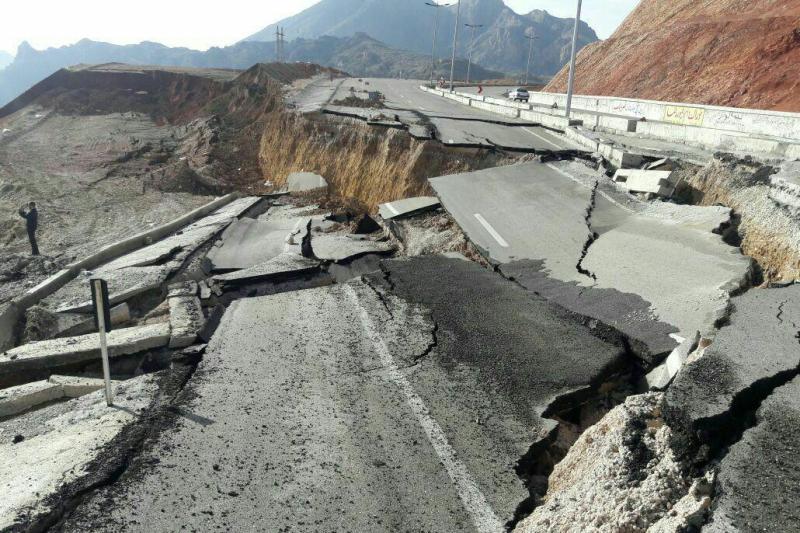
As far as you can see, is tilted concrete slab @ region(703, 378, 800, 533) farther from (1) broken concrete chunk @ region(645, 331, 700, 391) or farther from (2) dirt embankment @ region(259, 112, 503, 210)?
(2) dirt embankment @ region(259, 112, 503, 210)

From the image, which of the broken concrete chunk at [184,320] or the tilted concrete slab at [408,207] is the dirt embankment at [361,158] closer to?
the tilted concrete slab at [408,207]

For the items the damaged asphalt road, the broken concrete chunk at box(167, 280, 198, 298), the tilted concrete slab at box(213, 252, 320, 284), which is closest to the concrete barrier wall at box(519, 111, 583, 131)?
the tilted concrete slab at box(213, 252, 320, 284)

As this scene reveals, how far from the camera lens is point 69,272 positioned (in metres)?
11.9

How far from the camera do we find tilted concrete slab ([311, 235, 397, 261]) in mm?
10414

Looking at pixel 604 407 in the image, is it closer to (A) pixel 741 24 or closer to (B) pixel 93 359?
(B) pixel 93 359

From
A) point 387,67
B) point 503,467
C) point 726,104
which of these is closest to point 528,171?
point 503,467

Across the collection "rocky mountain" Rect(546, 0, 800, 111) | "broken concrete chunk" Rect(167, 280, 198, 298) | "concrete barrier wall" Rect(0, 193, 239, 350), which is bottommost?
"concrete barrier wall" Rect(0, 193, 239, 350)

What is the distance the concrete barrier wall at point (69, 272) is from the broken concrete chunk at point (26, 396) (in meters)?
3.39

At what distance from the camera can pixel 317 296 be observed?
819 centimetres

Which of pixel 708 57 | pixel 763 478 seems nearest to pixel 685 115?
pixel 708 57

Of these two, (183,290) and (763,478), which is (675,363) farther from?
(183,290)

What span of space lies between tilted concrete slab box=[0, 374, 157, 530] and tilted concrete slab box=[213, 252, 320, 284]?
3.52 m

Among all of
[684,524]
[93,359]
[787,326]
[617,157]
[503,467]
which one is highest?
[617,157]

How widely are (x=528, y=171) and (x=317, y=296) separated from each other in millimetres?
7377
